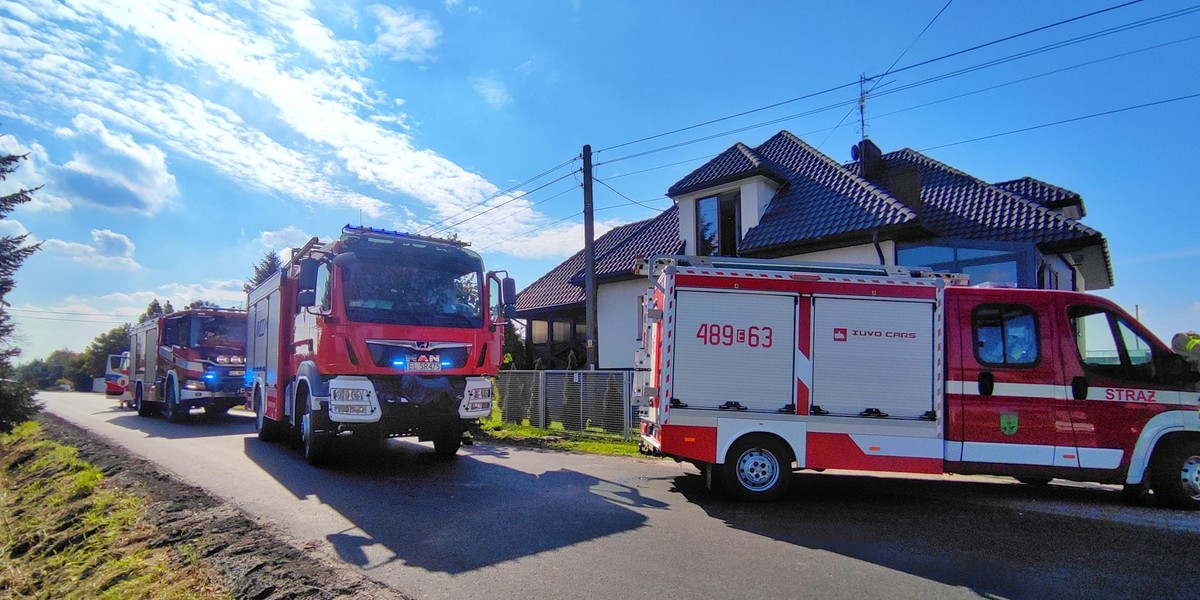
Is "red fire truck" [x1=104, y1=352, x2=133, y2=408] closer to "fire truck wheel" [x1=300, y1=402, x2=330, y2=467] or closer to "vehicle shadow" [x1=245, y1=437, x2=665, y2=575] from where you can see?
"vehicle shadow" [x1=245, y1=437, x2=665, y2=575]

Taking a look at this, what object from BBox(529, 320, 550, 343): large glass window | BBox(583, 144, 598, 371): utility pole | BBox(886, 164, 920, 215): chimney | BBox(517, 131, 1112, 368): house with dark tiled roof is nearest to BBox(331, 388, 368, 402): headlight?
BBox(583, 144, 598, 371): utility pole

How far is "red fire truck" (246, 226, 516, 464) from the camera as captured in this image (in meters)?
8.38

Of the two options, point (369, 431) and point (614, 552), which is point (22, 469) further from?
point (614, 552)

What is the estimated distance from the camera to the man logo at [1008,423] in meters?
6.98

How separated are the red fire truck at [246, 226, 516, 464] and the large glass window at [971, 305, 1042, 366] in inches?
243

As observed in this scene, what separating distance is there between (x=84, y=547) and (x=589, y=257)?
35.6ft

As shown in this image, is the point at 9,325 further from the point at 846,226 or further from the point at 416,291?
the point at 846,226

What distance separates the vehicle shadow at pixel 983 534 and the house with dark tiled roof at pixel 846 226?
6.25 meters

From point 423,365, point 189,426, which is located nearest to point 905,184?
point 423,365

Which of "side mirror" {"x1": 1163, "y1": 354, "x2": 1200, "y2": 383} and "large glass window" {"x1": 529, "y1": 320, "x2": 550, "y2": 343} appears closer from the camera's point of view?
"side mirror" {"x1": 1163, "y1": 354, "x2": 1200, "y2": 383}

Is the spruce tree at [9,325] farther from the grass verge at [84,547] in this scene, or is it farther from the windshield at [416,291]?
the windshield at [416,291]

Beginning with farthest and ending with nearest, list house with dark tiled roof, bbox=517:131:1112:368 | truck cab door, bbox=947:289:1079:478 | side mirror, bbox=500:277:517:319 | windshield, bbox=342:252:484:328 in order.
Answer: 1. house with dark tiled roof, bbox=517:131:1112:368
2. side mirror, bbox=500:277:517:319
3. windshield, bbox=342:252:484:328
4. truck cab door, bbox=947:289:1079:478

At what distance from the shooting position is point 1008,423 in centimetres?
699

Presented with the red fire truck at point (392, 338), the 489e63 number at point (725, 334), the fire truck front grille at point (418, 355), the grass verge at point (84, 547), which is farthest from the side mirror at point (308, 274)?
the 489e63 number at point (725, 334)
